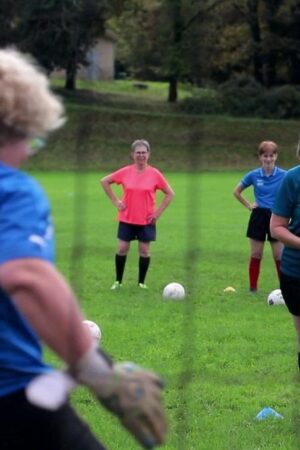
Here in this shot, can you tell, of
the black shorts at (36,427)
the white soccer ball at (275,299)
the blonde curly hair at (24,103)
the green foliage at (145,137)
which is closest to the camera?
the blonde curly hair at (24,103)

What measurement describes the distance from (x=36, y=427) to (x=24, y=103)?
87cm

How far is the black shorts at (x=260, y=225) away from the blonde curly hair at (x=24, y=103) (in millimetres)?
8998

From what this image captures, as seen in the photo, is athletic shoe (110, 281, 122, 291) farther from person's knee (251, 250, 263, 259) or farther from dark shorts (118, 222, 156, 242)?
person's knee (251, 250, 263, 259)

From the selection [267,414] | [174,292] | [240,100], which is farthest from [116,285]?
[267,414]

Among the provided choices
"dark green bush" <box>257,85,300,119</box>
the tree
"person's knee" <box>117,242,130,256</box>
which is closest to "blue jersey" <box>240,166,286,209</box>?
"person's knee" <box>117,242,130,256</box>

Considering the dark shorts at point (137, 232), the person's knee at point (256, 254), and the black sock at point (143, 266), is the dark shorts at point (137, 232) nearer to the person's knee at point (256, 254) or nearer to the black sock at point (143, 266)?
the black sock at point (143, 266)

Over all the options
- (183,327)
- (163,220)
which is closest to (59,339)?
(183,327)

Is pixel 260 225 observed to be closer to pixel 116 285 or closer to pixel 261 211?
pixel 261 211

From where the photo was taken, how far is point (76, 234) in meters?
16.9

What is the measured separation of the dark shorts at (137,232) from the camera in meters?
11.8

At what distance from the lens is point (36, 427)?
2891 millimetres

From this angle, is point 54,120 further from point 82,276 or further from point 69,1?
point 82,276

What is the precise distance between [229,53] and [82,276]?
16281 mm

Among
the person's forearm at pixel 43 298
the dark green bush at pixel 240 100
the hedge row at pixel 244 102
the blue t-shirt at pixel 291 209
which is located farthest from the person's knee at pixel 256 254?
the person's forearm at pixel 43 298
